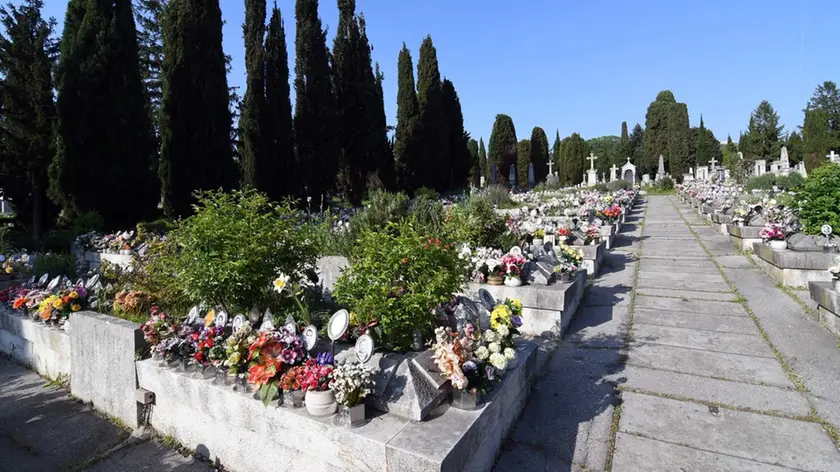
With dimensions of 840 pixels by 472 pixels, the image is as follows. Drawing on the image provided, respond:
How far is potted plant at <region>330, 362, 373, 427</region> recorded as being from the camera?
1958mm

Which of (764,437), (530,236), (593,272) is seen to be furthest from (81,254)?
(764,437)

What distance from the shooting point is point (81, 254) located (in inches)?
353

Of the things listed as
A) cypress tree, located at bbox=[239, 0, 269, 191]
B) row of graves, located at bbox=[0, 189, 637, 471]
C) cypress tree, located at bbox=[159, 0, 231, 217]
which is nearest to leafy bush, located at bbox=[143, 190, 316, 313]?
row of graves, located at bbox=[0, 189, 637, 471]

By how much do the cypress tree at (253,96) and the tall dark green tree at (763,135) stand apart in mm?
40245

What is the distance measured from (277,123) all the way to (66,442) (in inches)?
540

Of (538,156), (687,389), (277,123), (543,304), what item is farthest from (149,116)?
(538,156)

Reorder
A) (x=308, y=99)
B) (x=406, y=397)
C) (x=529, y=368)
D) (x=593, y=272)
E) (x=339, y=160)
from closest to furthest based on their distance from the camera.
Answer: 1. (x=406, y=397)
2. (x=529, y=368)
3. (x=593, y=272)
4. (x=308, y=99)
5. (x=339, y=160)

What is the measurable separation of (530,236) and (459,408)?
14.8 feet

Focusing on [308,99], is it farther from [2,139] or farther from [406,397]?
[406,397]

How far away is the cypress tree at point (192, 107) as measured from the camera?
1245 cm

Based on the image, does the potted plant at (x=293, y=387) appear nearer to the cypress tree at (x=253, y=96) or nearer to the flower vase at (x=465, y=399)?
the flower vase at (x=465, y=399)

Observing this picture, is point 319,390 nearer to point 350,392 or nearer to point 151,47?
point 350,392

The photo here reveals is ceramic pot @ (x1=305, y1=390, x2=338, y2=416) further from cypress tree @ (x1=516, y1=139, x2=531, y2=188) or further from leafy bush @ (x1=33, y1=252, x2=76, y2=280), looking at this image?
cypress tree @ (x1=516, y1=139, x2=531, y2=188)

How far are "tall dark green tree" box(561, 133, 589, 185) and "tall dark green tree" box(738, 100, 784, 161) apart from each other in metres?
13.4
